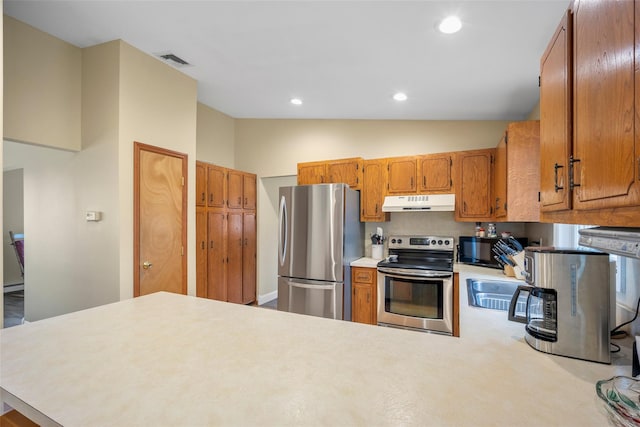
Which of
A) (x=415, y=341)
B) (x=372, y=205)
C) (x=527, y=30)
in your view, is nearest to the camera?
(x=415, y=341)

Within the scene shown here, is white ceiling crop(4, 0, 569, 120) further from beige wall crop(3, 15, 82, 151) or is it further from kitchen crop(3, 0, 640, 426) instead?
kitchen crop(3, 0, 640, 426)

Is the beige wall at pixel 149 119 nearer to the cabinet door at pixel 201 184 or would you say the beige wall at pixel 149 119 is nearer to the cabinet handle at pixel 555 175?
the cabinet door at pixel 201 184

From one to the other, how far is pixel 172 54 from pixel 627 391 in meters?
3.48

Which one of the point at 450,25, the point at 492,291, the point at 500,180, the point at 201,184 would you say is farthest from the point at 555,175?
the point at 201,184

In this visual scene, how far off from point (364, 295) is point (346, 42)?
95.1 inches

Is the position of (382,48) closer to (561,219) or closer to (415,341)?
(561,219)

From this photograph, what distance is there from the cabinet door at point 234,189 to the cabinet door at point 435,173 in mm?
2532

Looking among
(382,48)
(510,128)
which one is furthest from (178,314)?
(510,128)

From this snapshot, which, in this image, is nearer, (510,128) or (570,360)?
(570,360)

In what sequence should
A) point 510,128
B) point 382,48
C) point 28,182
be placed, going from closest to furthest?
point 382,48 → point 510,128 → point 28,182

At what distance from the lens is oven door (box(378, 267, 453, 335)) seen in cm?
282

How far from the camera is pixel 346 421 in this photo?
68cm

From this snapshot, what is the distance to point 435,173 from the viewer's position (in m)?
3.38

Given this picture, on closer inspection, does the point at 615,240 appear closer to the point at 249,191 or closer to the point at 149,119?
the point at 149,119
